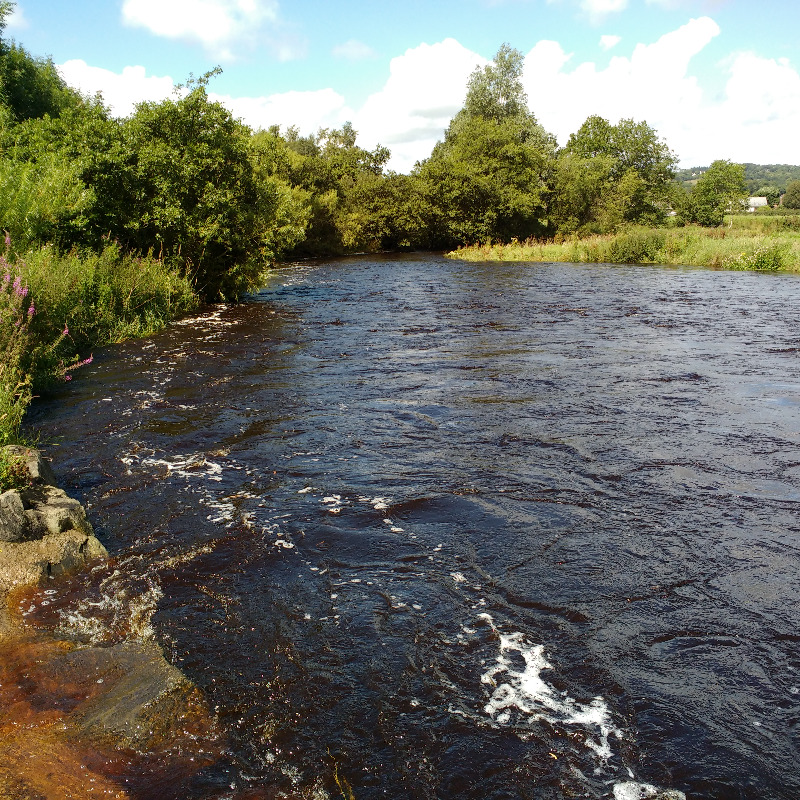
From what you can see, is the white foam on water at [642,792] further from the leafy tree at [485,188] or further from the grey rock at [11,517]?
the leafy tree at [485,188]

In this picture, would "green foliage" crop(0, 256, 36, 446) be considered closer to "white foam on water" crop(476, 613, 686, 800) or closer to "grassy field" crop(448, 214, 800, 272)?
"white foam on water" crop(476, 613, 686, 800)

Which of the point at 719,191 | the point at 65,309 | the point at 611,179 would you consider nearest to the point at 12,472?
the point at 65,309

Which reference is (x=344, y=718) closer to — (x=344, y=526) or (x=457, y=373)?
(x=344, y=526)

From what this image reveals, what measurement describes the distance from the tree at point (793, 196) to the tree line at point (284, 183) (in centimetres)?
5755

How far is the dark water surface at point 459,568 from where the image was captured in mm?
3928

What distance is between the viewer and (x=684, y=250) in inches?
1599

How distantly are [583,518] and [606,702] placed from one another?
2799 millimetres

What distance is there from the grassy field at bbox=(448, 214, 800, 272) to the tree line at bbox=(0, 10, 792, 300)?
499 inches

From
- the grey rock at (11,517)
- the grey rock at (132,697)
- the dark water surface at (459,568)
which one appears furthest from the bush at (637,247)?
the grey rock at (132,697)

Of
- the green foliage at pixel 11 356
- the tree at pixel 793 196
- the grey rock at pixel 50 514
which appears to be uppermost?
the tree at pixel 793 196

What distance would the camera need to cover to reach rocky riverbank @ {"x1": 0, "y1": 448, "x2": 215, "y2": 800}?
347cm

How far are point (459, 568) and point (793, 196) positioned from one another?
190512mm

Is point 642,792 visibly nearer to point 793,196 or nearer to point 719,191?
point 719,191

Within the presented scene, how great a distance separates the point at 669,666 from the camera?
4707 millimetres
